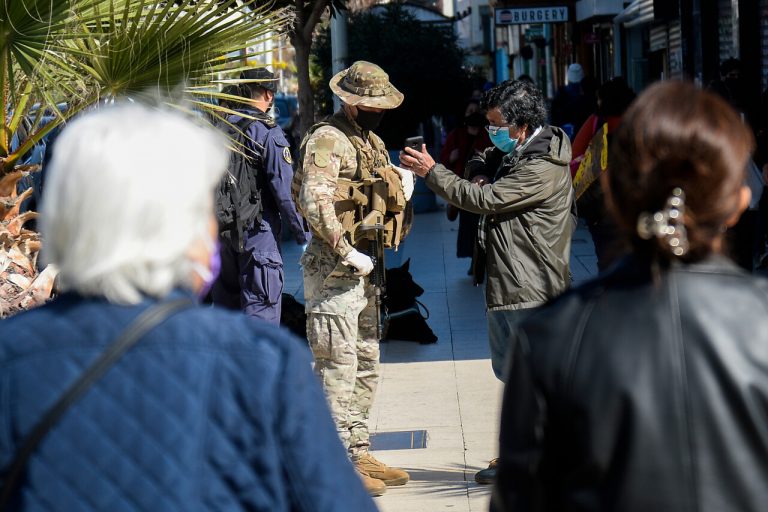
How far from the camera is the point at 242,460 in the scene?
1912 mm

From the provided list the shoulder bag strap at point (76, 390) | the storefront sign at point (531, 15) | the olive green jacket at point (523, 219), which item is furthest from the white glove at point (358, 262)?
the storefront sign at point (531, 15)

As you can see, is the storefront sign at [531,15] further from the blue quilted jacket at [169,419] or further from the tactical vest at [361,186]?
the blue quilted jacket at [169,419]

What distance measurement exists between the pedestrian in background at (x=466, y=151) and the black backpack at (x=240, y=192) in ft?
14.1

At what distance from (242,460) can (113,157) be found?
1.76ft

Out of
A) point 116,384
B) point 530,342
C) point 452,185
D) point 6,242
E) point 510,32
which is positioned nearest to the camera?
point 116,384

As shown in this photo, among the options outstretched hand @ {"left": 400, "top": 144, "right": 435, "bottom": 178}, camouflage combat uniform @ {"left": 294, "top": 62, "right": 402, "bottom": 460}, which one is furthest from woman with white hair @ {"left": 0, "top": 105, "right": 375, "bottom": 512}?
outstretched hand @ {"left": 400, "top": 144, "right": 435, "bottom": 178}

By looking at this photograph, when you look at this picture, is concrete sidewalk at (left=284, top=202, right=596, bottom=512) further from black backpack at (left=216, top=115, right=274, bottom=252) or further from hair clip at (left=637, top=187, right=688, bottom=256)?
hair clip at (left=637, top=187, right=688, bottom=256)

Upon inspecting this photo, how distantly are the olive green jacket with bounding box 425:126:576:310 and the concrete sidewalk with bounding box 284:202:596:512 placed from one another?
2.85 feet

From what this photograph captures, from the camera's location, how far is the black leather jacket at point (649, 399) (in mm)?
1938

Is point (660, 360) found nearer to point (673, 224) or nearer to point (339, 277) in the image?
point (673, 224)

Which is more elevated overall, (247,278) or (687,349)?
(687,349)

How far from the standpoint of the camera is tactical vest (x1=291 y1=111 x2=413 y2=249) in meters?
5.23

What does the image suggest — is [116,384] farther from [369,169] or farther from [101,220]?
[369,169]

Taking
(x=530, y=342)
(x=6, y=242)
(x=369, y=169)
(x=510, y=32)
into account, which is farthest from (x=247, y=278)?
(x=510, y=32)
